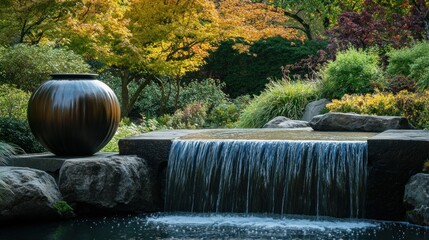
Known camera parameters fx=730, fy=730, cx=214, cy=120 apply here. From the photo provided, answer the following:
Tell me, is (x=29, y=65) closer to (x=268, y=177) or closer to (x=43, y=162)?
(x=43, y=162)

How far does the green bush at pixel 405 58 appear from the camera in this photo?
50.3 ft

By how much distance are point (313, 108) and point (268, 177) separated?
5634 millimetres

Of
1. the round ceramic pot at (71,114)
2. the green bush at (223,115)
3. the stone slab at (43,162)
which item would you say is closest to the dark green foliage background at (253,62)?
the green bush at (223,115)

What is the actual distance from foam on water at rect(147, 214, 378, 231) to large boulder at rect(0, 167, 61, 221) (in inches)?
49.9

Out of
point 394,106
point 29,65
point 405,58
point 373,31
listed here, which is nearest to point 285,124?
point 394,106

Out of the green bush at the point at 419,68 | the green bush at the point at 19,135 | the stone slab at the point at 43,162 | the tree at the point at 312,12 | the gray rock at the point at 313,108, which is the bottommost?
the stone slab at the point at 43,162

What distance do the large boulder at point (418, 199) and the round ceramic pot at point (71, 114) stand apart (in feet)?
13.4

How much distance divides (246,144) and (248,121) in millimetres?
5734

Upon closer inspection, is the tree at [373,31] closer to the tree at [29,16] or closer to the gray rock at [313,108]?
the gray rock at [313,108]

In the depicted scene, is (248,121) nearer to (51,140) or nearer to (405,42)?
(405,42)

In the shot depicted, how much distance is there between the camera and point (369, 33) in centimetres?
1812

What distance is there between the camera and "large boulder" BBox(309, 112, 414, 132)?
11.2 m

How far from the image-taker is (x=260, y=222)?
8750mm

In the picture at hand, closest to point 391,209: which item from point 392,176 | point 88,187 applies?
point 392,176
